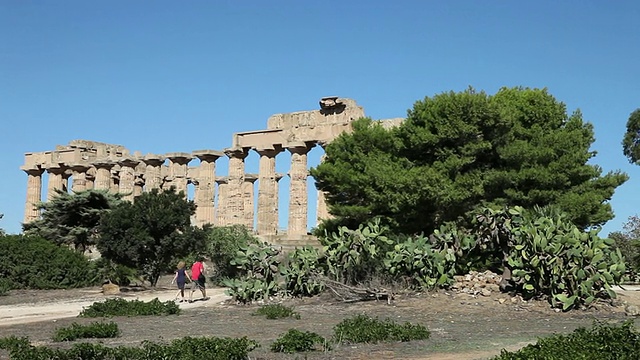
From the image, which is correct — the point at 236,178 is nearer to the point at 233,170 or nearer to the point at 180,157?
the point at 233,170

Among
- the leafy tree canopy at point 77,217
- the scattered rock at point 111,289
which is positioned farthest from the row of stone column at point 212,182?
the scattered rock at point 111,289

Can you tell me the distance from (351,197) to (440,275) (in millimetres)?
10683

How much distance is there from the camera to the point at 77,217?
32406 millimetres

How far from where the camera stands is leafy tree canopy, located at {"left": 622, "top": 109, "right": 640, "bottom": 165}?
4692cm

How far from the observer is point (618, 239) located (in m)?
38.8

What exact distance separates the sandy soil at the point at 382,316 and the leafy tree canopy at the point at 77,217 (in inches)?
428

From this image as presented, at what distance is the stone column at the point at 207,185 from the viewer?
138 ft

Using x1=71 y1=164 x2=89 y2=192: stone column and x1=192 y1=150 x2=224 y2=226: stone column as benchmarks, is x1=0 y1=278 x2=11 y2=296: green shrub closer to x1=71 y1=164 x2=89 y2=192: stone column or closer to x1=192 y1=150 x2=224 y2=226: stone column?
x1=192 y1=150 x2=224 y2=226: stone column

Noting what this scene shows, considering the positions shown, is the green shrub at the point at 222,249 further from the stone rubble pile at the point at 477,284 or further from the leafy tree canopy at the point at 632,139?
the leafy tree canopy at the point at 632,139

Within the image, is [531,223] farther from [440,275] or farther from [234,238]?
[234,238]

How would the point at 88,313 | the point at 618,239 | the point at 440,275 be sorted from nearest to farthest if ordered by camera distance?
1. the point at 88,313
2. the point at 440,275
3. the point at 618,239

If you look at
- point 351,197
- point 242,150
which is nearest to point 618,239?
point 351,197

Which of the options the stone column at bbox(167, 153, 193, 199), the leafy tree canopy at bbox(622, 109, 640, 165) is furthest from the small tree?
the stone column at bbox(167, 153, 193, 199)

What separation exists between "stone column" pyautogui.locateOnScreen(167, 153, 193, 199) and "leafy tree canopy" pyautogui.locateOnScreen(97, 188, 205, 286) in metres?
16.0
